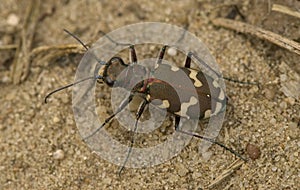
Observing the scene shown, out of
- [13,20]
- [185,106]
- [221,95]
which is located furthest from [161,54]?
[13,20]

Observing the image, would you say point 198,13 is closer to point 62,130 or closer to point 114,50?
point 114,50

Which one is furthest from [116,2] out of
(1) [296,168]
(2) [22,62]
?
(1) [296,168]

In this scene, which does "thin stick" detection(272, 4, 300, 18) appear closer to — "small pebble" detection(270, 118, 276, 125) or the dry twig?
"small pebble" detection(270, 118, 276, 125)

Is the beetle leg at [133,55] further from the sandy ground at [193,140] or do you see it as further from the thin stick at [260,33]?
the thin stick at [260,33]

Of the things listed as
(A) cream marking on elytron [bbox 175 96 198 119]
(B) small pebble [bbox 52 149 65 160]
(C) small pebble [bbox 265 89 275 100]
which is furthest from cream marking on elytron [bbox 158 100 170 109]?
(B) small pebble [bbox 52 149 65 160]

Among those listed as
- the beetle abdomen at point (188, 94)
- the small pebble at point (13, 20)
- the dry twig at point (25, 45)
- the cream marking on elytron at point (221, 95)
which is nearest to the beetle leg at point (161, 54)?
the beetle abdomen at point (188, 94)
